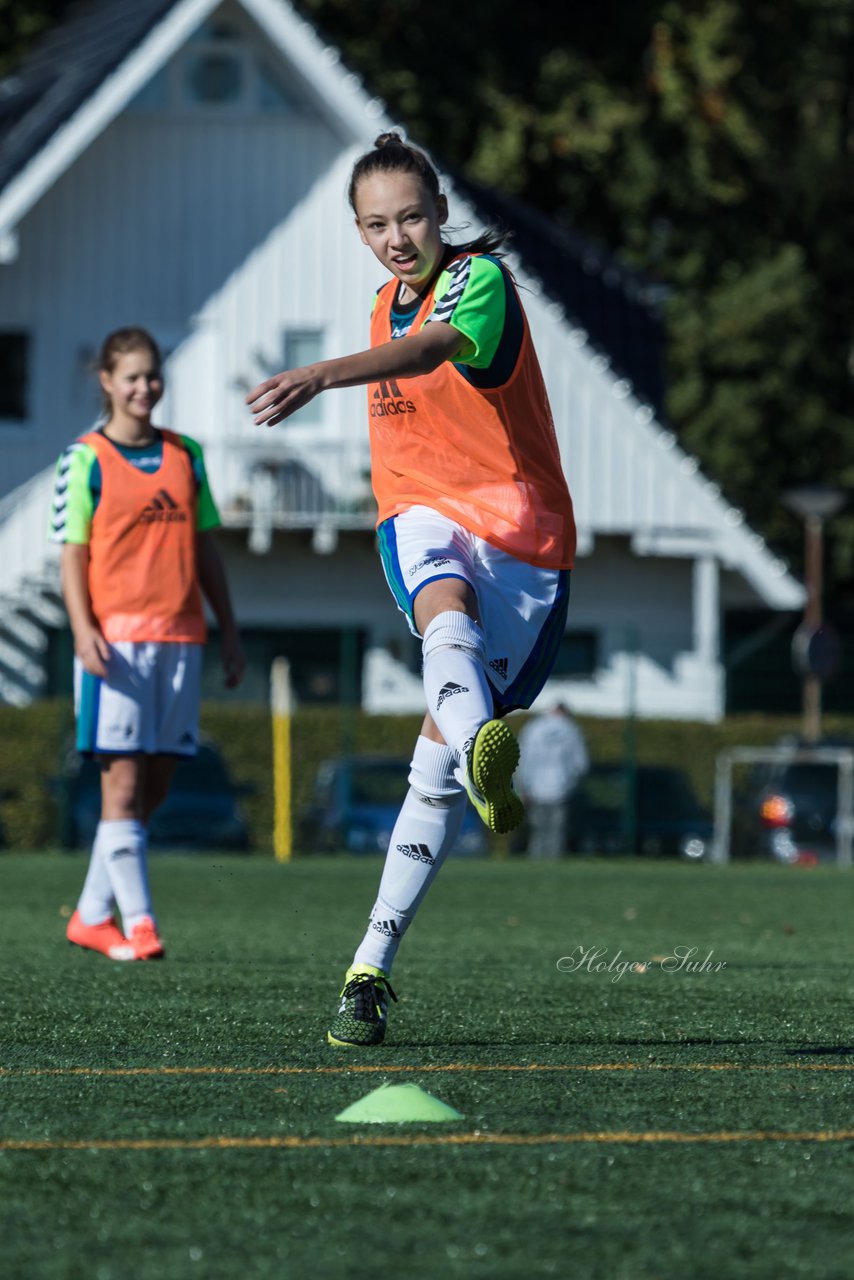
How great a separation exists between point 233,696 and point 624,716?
15.2 ft

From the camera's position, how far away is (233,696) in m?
26.0

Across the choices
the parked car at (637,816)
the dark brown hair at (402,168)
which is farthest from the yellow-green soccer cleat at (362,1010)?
the parked car at (637,816)

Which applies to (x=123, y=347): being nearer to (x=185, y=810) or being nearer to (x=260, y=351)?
(x=185, y=810)

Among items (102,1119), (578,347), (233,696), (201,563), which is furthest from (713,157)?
(102,1119)

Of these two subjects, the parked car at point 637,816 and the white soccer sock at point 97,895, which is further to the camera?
the parked car at point 637,816

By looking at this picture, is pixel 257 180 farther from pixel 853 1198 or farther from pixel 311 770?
pixel 853 1198

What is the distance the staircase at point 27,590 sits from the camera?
2752 centimetres

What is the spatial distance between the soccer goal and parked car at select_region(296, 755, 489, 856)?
8.12 ft

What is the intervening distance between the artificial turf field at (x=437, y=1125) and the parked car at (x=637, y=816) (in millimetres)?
14177

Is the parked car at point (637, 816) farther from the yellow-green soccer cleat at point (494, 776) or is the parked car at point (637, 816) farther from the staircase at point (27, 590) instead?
the yellow-green soccer cleat at point (494, 776)

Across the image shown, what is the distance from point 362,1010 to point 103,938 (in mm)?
2656

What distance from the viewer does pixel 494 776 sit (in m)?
4.59

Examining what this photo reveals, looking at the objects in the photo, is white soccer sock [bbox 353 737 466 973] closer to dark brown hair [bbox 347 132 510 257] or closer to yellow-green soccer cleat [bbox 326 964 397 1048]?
yellow-green soccer cleat [bbox 326 964 397 1048]

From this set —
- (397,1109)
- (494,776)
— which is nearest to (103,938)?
(494,776)
